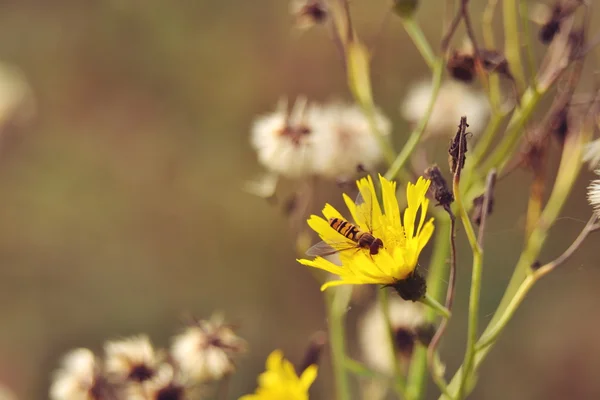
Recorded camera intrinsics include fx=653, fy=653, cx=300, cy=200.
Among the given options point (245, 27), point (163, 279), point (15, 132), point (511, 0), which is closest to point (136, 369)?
point (511, 0)

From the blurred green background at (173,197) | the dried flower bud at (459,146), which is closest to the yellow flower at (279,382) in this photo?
the dried flower bud at (459,146)

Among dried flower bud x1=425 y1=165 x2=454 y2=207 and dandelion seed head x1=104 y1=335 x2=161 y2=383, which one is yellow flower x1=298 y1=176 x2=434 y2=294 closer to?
dried flower bud x1=425 y1=165 x2=454 y2=207

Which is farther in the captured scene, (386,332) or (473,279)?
(386,332)

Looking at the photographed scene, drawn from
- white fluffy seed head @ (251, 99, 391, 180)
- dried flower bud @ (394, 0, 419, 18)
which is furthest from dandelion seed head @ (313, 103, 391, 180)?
dried flower bud @ (394, 0, 419, 18)

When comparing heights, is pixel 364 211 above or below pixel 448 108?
below

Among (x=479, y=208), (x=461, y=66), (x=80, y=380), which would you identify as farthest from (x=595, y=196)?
(x=80, y=380)

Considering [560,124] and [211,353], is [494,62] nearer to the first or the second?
[560,124]

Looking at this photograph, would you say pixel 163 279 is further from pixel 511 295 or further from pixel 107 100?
pixel 511 295
